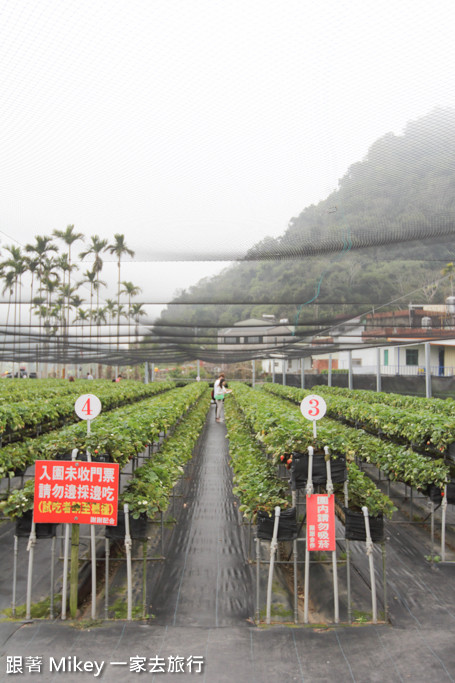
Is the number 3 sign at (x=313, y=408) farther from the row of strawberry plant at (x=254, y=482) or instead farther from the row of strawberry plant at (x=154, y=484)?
the row of strawberry plant at (x=154, y=484)

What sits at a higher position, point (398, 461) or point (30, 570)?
point (398, 461)

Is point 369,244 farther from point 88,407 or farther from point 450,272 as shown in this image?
point 88,407

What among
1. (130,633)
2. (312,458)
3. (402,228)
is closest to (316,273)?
(402,228)

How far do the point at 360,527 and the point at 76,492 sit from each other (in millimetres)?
2827

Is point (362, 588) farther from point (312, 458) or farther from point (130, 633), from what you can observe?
point (130, 633)

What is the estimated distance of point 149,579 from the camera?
17.1 ft

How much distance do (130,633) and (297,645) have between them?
4.81ft

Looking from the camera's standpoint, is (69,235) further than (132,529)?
Yes

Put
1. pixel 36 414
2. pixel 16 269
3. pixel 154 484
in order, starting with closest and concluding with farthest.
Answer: pixel 154 484 < pixel 36 414 < pixel 16 269

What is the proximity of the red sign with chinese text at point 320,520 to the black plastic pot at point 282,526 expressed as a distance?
6.2 inches

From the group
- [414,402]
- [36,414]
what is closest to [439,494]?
[414,402]

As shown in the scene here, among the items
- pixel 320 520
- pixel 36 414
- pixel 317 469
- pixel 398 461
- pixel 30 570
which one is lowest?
pixel 30 570

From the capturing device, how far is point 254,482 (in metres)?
5.48

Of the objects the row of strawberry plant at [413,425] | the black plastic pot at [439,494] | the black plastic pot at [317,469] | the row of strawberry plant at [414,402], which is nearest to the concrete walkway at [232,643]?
the black plastic pot at [439,494]
